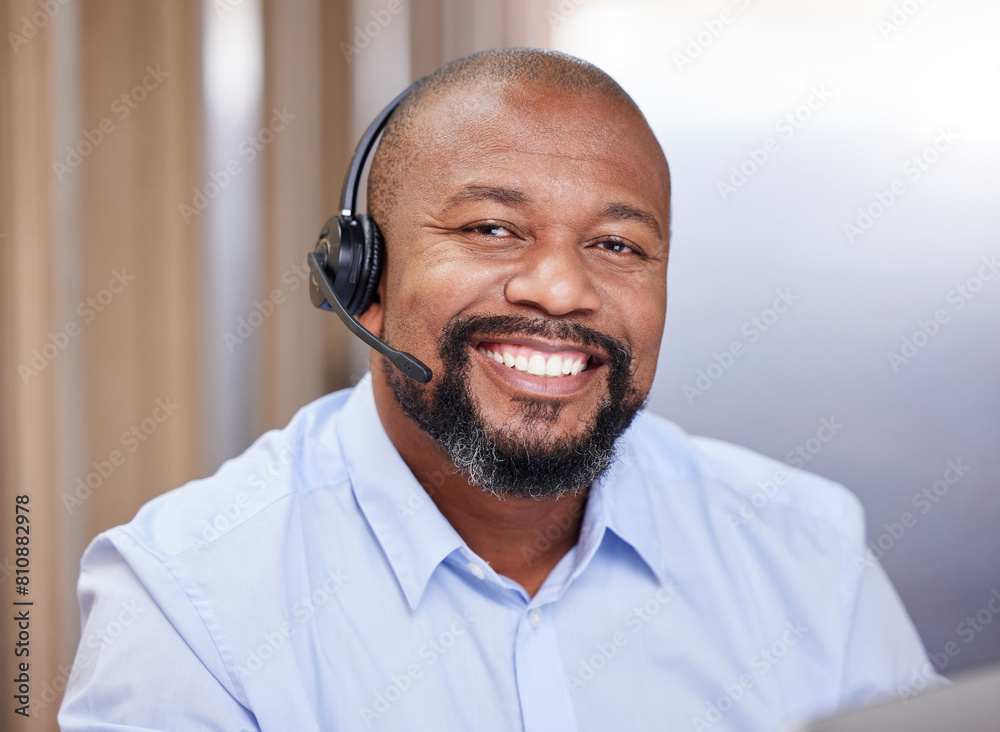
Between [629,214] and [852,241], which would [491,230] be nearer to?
[629,214]

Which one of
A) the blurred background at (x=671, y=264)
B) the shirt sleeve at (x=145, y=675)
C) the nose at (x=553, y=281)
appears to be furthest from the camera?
the blurred background at (x=671, y=264)

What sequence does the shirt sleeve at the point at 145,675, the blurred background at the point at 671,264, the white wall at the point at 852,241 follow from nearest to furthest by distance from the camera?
1. the shirt sleeve at the point at 145,675
2. the blurred background at the point at 671,264
3. the white wall at the point at 852,241

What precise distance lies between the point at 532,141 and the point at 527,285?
0.67 feet

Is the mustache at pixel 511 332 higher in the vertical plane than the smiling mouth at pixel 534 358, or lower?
higher

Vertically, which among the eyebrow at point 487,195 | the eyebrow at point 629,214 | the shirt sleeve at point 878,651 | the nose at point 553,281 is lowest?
the shirt sleeve at point 878,651

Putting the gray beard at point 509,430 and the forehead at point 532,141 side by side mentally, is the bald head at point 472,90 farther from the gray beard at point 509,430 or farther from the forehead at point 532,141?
the gray beard at point 509,430

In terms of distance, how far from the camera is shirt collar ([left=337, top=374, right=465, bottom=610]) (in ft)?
3.47

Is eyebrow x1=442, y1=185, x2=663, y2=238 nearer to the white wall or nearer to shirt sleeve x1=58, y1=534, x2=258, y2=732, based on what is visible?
shirt sleeve x1=58, y1=534, x2=258, y2=732

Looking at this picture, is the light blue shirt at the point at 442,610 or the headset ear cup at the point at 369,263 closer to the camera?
the light blue shirt at the point at 442,610

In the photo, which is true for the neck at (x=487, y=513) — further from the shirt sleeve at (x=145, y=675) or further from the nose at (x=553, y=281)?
the shirt sleeve at (x=145, y=675)

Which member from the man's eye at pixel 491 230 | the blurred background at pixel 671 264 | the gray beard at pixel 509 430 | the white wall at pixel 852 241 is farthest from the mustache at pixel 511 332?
the white wall at pixel 852 241

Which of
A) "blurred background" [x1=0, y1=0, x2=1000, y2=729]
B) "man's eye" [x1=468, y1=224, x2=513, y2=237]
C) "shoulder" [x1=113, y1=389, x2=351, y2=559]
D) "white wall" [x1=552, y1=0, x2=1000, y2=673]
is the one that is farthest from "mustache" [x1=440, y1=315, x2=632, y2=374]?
"white wall" [x1=552, y1=0, x2=1000, y2=673]

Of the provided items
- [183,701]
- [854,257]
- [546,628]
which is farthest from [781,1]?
[183,701]

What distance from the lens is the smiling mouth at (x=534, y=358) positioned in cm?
106
